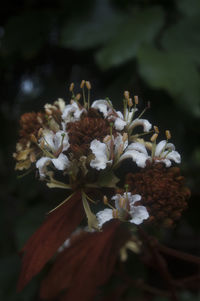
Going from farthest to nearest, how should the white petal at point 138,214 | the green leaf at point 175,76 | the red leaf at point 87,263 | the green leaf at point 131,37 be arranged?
the green leaf at point 131,37
the green leaf at point 175,76
the red leaf at point 87,263
the white petal at point 138,214

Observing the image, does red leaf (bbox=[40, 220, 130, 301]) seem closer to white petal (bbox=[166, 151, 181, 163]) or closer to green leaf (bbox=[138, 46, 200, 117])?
white petal (bbox=[166, 151, 181, 163])

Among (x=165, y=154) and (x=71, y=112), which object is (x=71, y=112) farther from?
(x=165, y=154)

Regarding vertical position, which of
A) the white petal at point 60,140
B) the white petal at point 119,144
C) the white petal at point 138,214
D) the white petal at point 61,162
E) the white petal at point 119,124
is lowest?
the white petal at point 138,214

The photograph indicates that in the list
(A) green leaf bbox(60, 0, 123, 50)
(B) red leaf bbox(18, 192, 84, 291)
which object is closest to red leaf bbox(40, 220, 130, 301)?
(B) red leaf bbox(18, 192, 84, 291)

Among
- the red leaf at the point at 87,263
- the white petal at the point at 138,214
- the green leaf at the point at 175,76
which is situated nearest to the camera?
the white petal at the point at 138,214

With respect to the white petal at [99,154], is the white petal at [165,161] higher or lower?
lower

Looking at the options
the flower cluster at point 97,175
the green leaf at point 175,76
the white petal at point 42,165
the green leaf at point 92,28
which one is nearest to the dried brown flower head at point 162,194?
the flower cluster at point 97,175

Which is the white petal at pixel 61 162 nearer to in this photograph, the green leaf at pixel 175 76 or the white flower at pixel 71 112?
the white flower at pixel 71 112
